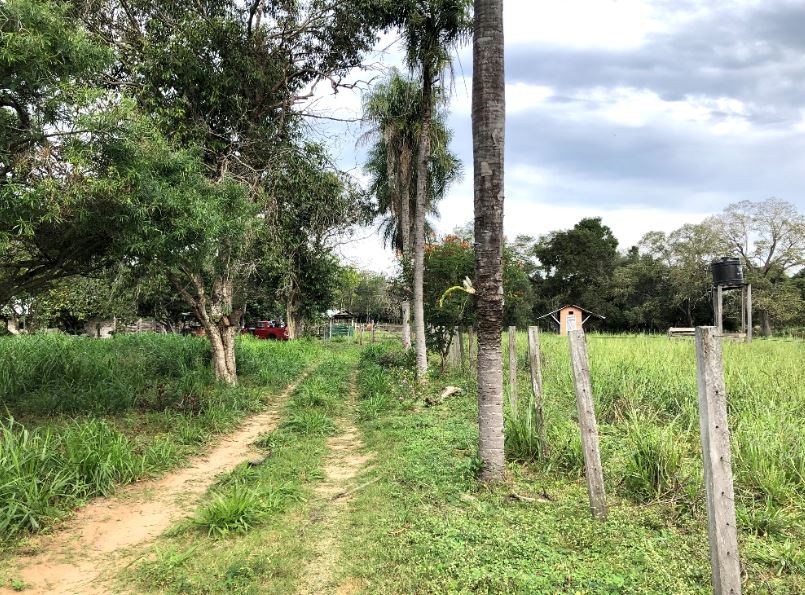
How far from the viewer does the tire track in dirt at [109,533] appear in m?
3.60

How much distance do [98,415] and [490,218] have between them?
629 centimetres

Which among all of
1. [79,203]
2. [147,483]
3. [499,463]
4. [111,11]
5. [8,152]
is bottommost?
[147,483]

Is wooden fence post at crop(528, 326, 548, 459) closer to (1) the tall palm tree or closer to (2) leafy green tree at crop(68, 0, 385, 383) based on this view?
(2) leafy green tree at crop(68, 0, 385, 383)

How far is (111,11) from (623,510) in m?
11.8

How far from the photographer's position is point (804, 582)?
3000 mm

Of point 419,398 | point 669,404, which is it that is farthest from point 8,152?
point 669,404

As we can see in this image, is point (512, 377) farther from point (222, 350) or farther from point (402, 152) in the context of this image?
point (402, 152)

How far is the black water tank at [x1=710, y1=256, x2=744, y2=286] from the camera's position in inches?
530

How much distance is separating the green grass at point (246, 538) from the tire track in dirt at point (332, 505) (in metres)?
0.08

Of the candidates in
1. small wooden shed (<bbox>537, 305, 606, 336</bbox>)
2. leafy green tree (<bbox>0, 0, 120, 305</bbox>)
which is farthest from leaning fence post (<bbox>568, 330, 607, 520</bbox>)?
small wooden shed (<bbox>537, 305, 606, 336</bbox>)

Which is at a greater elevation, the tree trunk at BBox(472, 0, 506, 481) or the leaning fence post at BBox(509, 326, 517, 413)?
the tree trunk at BBox(472, 0, 506, 481)

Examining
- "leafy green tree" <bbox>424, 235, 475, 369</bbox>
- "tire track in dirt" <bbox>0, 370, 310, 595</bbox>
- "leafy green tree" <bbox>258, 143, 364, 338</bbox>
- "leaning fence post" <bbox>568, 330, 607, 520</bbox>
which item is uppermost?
"leafy green tree" <bbox>258, 143, 364, 338</bbox>

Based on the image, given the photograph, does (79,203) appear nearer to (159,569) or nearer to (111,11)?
(159,569)

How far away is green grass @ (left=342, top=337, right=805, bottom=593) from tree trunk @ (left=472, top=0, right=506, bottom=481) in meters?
0.52
